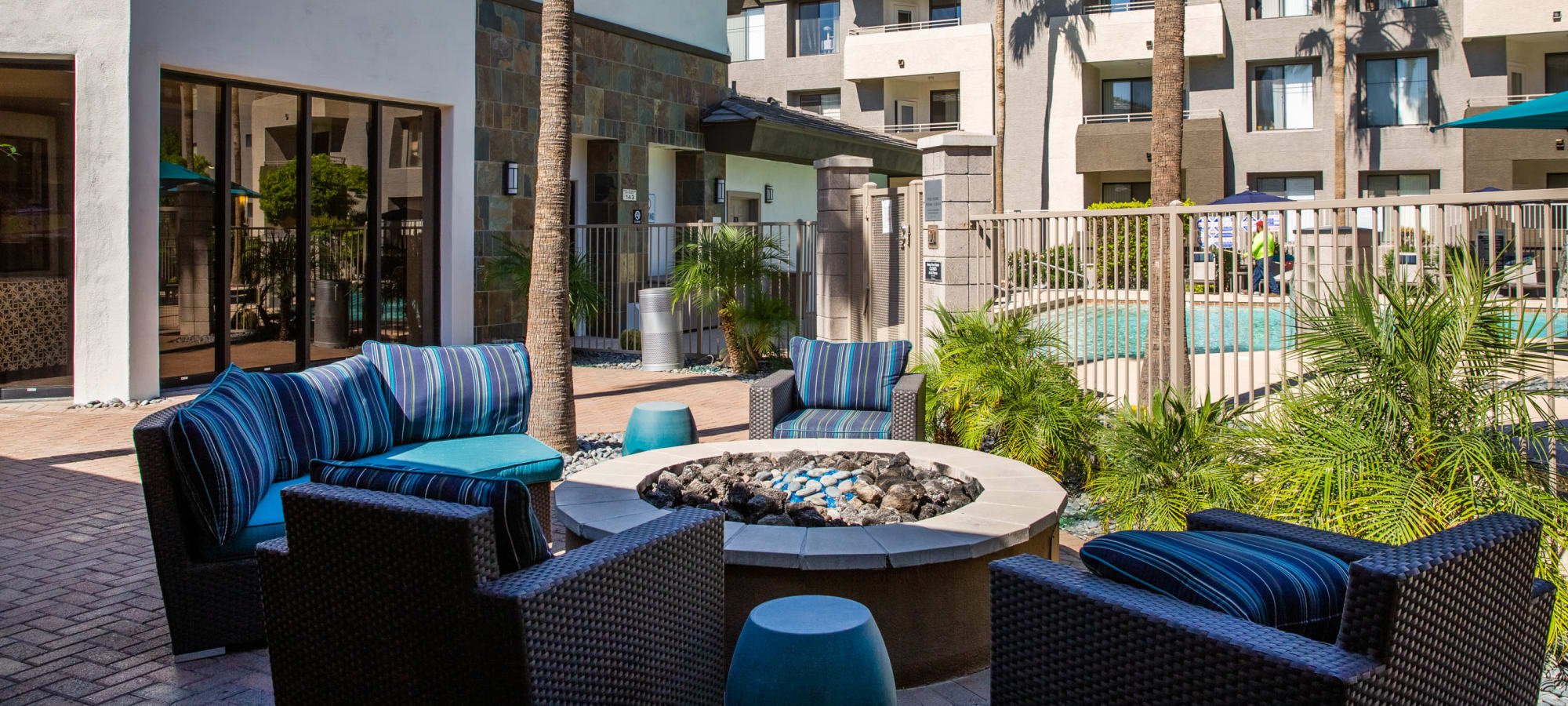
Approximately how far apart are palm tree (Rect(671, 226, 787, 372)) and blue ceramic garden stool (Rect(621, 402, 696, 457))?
5.95 m

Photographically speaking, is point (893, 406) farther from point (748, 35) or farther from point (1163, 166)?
point (748, 35)

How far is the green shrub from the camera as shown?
530 centimetres

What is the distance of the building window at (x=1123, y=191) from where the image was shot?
103 feet

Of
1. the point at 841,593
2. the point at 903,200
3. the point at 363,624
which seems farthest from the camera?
the point at 903,200

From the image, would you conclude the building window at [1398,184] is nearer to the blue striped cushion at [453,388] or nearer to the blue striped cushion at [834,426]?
the blue striped cushion at [834,426]

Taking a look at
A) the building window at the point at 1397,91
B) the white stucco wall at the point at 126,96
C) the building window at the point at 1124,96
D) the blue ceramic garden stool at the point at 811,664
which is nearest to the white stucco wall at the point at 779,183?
the white stucco wall at the point at 126,96

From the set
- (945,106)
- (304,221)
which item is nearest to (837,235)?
(304,221)

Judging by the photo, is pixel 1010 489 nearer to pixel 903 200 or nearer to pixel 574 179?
pixel 903 200

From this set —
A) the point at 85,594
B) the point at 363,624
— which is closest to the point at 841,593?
the point at 363,624

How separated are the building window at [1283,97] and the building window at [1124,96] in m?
2.83

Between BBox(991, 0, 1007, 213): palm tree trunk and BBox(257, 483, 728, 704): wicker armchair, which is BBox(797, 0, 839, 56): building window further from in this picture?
BBox(257, 483, 728, 704): wicker armchair

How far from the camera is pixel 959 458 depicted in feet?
18.2

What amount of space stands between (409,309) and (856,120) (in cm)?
2258

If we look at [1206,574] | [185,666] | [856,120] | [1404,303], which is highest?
[856,120]
